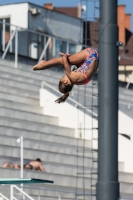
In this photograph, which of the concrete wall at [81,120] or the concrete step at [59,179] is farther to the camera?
the concrete wall at [81,120]

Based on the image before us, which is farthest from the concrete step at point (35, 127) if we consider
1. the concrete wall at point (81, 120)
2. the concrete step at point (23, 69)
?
the concrete step at point (23, 69)

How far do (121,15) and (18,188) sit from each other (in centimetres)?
4348

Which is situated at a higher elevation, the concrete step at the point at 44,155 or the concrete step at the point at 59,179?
the concrete step at the point at 44,155

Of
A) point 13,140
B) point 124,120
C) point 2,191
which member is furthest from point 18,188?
point 124,120

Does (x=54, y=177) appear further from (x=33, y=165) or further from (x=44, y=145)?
(x=44, y=145)

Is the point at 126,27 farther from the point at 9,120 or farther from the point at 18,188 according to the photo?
the point at 18,188

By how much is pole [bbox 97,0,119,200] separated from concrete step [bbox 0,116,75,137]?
15.0 ft

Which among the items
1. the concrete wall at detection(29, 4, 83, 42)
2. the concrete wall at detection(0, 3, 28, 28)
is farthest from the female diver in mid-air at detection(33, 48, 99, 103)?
the concrete wall at detection(29, 4, 83, 42)

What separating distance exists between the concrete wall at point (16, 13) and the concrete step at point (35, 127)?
42.8 ft

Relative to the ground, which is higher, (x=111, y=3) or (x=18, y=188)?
(x=111, y=3)

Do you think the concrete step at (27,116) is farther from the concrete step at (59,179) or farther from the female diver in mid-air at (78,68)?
the female diver in mid-air at (78,68)

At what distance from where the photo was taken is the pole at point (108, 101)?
1647 cm

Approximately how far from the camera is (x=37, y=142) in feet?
68.7

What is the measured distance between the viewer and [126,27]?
2376 inches
